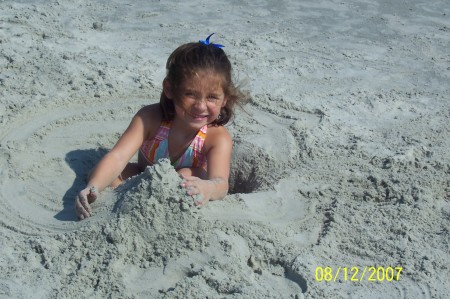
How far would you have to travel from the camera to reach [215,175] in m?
3.23

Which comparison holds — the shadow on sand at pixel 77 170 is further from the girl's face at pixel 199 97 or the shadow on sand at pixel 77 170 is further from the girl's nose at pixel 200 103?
the girl's nose at pixel 200 103

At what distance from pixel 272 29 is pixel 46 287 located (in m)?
3.24

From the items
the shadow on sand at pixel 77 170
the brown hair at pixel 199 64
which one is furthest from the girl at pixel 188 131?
the shadow on sand at pixel 77 170

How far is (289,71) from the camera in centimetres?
461

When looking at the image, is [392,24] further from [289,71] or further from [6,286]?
[6,286]

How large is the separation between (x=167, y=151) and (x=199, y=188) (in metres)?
0.65

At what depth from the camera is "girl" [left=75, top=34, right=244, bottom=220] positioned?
3146 mm

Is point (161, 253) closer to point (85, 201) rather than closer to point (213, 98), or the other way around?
point (85, 201)

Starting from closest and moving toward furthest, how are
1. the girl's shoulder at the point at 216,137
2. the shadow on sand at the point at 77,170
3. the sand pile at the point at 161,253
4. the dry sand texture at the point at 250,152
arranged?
1. the sand pile at the point at 161,253
2. the dry sand texture at the point at 250,152
3. the shadow on sand at the point at 77,170
4. the girl's shoulder at the point at 216,137

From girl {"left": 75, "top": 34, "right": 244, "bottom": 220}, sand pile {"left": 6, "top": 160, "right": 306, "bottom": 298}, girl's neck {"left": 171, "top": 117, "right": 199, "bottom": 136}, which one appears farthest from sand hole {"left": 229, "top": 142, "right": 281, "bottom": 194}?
sand pile {"left": 6, "top": 160, "right": 306, "bottom": 298}

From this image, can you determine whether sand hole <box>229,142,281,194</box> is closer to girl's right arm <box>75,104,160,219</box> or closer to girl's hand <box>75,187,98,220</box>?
girl's right arm <box>75,104,160,219</box>

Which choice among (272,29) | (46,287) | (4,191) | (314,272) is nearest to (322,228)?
(314,272)

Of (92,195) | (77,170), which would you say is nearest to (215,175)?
(92,195)

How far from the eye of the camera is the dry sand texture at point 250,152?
268cm
